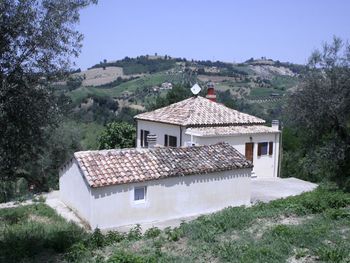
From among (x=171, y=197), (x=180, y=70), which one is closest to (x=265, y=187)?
(x=171, y=197)

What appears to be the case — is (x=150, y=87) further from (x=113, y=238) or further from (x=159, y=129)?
(x=113, y=238)

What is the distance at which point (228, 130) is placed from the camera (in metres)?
25.6

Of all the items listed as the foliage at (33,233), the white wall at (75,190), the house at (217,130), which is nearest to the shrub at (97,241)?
the foliage at (33,233)

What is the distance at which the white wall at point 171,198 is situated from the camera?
1631cm

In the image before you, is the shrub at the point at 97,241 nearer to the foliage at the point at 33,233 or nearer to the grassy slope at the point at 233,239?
the grassy slope at the point at 233,239

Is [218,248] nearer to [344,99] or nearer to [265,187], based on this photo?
[344,99]

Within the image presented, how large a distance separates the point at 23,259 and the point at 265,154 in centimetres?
1905

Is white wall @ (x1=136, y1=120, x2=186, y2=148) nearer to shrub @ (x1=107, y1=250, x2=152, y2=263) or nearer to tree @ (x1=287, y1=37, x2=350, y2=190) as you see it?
tree @ (x1=287, y1=37, x2=350, y2=190)

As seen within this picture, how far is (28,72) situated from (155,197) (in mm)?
9681

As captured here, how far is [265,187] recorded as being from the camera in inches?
943

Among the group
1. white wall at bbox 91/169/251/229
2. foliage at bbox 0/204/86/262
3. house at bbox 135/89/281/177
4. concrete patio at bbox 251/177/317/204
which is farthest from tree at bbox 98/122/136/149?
white wall at bbox 91/169/251/229

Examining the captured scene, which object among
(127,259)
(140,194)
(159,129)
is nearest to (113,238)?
(127,259)

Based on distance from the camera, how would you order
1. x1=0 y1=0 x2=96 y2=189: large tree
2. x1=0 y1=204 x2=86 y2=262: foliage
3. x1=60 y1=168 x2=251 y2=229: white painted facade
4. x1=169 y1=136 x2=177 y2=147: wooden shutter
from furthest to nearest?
x1=169 y1=136 x2=177 y2=147: wooden shutter, x1=60 y1=168 x2=251 y2=229: white painted facade, x1=0 y1=204 x2=86 y2=262: foliage, x1=0 y1=0 x2=96 y2=189: large tree

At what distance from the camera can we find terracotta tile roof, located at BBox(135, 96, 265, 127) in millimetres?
25913
